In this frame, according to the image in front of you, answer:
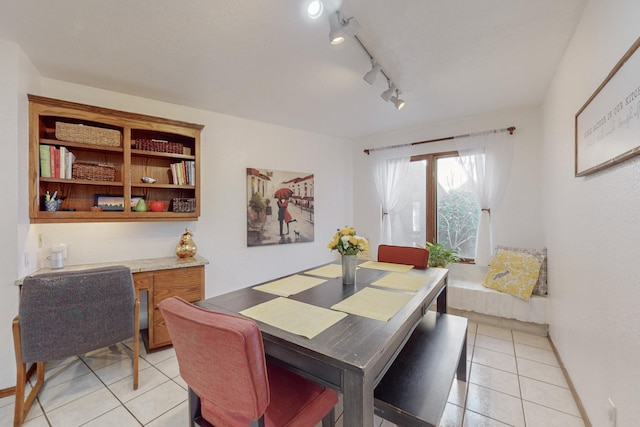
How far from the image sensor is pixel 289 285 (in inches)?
69.0

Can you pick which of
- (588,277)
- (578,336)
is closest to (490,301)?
(578,336)

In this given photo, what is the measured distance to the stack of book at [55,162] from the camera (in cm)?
214

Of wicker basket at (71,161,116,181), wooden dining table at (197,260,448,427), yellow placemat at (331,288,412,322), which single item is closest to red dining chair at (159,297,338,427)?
wooden dining table at (197,260,448,427)

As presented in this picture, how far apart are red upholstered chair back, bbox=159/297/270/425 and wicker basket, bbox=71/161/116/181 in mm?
2088

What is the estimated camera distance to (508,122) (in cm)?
323

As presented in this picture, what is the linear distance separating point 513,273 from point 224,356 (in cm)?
315

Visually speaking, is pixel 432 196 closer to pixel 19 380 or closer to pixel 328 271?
pixel 328 271

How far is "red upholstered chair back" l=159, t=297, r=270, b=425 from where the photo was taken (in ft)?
2.72

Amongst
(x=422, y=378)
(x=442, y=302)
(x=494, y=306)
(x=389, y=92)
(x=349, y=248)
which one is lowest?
(x=494, y=306)

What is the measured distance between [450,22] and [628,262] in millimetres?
1606

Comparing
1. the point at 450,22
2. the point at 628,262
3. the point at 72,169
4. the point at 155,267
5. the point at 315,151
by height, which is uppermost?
the point at 450,22

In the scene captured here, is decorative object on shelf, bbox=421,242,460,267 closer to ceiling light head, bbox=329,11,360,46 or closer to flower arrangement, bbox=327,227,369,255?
flower arrangement, bbox=327,227,369,255

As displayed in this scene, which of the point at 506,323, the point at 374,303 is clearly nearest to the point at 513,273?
the point at 506,323

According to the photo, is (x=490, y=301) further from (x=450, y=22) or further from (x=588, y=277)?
(x=450, y=22)
